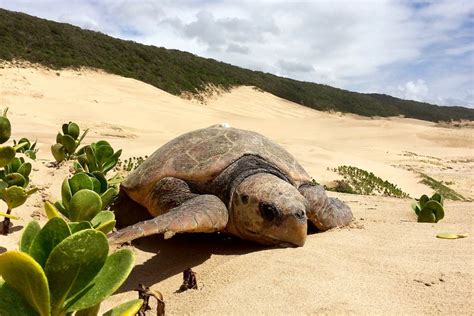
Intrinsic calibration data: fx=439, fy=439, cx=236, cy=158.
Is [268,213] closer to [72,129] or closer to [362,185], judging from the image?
[72,129]

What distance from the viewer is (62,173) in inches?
170

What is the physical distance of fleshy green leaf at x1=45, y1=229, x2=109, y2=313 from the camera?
1.10 metres

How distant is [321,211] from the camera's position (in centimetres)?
332

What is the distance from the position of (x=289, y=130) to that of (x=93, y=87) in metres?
9.02

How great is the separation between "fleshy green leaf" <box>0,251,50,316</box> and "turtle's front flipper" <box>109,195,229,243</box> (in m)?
1.08

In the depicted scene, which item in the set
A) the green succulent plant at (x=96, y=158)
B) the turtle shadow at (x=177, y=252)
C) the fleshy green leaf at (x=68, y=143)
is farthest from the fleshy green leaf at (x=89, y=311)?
the fleshy green leaf at (x=68, y=143)

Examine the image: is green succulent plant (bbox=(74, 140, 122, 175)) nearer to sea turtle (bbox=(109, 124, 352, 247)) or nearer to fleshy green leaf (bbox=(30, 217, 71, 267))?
sea turtle (bbox=(109, 124, 352, 247))

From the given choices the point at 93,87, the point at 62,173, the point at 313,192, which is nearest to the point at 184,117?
the point at 93,87

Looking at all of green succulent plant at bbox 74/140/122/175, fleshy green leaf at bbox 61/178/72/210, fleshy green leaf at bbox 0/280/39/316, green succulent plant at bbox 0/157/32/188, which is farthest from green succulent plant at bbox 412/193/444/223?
fleshy green leaf at bbox 0/280/39/316

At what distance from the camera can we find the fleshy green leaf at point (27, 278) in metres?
1.04

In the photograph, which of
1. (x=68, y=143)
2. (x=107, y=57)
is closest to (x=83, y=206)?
(x=68, y=143)

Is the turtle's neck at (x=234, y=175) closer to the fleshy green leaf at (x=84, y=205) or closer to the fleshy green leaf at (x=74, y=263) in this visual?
the fleshy green leaf at (x=84, y=205)

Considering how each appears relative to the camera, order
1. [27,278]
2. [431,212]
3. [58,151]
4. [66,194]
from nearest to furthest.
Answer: [27,278]
[66,194]
[431,212]
[58,151]

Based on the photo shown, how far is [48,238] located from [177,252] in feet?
5.81
